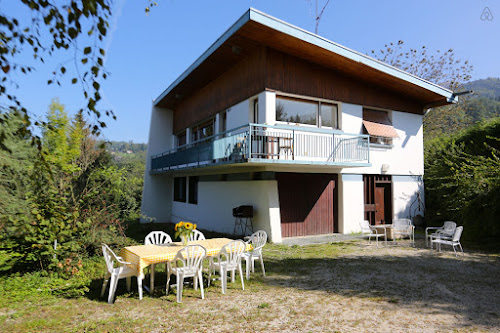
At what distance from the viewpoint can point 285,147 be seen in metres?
10.6

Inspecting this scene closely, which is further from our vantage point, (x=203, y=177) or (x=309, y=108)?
(x=203, y=177)

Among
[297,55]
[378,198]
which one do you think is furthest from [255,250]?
[378,198]

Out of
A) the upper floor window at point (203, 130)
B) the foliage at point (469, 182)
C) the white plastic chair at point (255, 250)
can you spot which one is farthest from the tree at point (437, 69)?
the white plastic chair at point (255, 250)

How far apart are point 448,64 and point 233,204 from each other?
21124mm

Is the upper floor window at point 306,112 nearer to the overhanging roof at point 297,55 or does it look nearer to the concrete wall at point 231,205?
the overhanging roof at point 297,55

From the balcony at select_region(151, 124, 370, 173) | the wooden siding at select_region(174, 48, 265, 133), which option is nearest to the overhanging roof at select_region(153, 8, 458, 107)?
the wooden siding at select_region(174, 48, 265, 133)

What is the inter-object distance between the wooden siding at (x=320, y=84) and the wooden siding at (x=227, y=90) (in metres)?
0.51

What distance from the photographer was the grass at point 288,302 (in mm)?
4309

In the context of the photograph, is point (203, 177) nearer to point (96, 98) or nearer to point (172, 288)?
point (172, 288)

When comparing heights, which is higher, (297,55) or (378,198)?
(297,55)

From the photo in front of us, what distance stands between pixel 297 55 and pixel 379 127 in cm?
501

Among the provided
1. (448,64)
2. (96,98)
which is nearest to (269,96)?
(96,98)

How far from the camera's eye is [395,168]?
14.2m

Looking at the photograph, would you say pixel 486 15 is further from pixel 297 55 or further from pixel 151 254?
pixel 151 254
